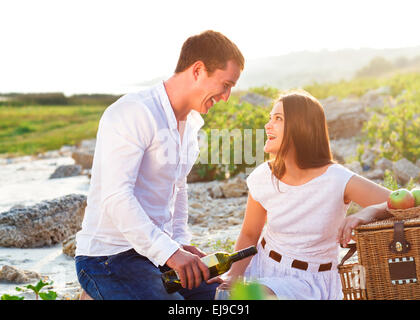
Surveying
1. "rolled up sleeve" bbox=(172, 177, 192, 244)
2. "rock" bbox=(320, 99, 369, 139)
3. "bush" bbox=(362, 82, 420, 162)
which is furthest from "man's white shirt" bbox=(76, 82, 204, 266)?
"rock" bbox=(320, 99, 369, 139)

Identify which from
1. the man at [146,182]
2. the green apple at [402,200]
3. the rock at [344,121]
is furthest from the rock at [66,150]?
the green apple at [402,200]

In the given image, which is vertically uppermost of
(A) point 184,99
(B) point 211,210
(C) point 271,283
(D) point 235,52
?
(D) point 235,52

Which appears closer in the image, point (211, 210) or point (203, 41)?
point (203, 41)

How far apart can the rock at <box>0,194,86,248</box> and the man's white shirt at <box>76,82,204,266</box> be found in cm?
296

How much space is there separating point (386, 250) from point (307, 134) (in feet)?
2.99

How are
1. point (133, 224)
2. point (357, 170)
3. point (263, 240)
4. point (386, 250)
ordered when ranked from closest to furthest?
1. point (386, 250)
2. point (133, 224)
3. point (263, 240)
4. point (357, 170)

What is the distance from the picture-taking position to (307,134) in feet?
10.6

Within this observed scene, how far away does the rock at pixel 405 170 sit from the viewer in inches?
293

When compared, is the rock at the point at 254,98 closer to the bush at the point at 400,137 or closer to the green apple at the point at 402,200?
the bush at the point at 400,137

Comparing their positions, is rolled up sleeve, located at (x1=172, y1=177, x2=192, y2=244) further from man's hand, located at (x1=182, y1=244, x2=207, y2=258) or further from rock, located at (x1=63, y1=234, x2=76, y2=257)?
rock, located at (x1=63, y1=234, x2=76, y2=257)

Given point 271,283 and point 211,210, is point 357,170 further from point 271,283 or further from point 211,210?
point 271,283

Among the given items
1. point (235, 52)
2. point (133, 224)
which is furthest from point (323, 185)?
point (133, 224)

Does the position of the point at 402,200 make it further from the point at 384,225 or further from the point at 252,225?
the point at 252,225
